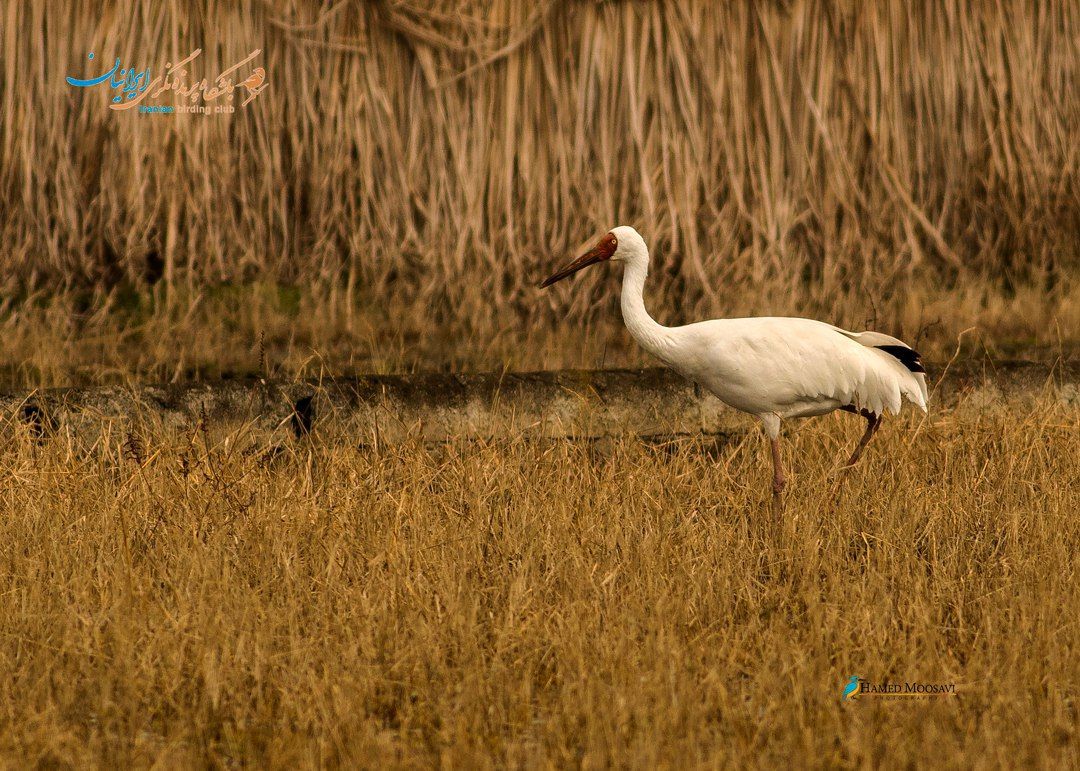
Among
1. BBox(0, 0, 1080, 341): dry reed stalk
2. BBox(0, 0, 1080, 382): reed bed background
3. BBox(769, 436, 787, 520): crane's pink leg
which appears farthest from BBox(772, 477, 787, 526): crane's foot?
BBox(0, 0, 1080, 341): dry reed stalk

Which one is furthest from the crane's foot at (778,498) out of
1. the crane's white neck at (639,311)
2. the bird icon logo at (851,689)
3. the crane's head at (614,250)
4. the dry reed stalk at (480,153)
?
the dry reed stalk at (480,153)

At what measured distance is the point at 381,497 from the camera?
464 centimetres

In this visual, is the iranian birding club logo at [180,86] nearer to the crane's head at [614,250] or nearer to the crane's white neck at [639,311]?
the crane's head at [614,250]

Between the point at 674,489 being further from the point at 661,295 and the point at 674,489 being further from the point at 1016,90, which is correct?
the point at 1016,90

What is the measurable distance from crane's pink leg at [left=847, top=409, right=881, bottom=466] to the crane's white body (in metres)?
0.03

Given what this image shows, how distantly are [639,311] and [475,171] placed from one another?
5.90 ft

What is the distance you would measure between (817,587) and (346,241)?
12.0 ft

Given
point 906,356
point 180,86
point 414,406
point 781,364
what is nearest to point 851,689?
point 781,364

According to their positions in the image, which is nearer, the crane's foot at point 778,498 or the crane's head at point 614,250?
the crane's foot at point 778,498

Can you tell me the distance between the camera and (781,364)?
502cm

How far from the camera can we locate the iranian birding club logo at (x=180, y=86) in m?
6.54

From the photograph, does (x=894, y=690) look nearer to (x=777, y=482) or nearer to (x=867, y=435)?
(x=777, y=482)

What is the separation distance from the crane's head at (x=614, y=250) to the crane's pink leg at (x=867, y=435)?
1080mm

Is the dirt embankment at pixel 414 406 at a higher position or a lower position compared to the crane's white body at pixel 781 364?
lower
